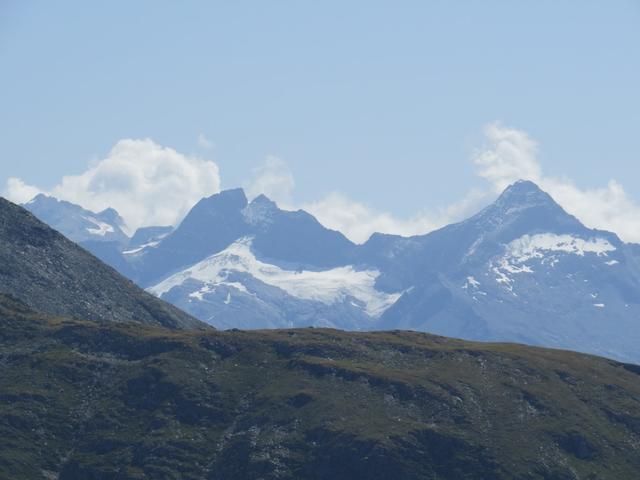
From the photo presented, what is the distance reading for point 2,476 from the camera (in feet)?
655
